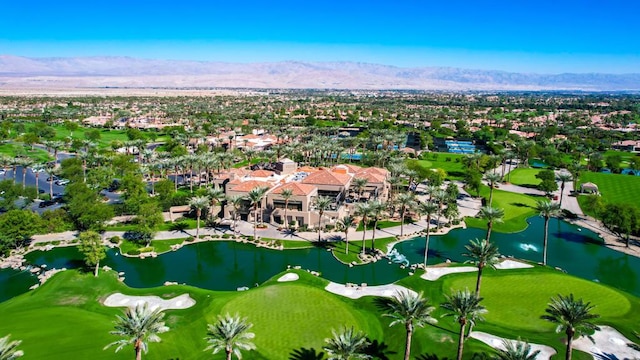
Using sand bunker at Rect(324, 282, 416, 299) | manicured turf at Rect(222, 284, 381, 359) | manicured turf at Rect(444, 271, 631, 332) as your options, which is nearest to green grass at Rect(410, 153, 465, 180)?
manicured turf at Rect(444, 271, 631, 332)

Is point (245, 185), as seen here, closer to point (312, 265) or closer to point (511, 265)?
point (312, 265)

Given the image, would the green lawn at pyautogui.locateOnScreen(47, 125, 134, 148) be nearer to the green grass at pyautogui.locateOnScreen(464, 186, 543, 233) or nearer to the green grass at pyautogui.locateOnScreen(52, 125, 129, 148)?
the green grass at pyautogui.locateOnScreen(52, 125, 129, 148)

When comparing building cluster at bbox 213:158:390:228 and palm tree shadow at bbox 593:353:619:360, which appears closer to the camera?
palm tree shadow at bbox 593:353:619:360

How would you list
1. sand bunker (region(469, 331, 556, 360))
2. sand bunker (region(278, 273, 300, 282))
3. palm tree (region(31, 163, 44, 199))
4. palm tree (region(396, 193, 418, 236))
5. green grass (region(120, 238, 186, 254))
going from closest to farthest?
1. sand bunker (region(469, 331, 556, 360))
2. sand bunker (region(278, 273, 300, 282))
3. palm tree (region(396, 193, 418, 236))
4. green grass (region(120, 238, 186, 254))
5. palm tree (region(31, 163, 44, 199))

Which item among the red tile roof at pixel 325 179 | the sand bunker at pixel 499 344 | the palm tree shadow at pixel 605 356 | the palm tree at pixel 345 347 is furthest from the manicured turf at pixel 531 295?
the red tile roof at pixel 325 179

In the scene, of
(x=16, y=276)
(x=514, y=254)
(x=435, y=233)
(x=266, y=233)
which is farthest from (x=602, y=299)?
(x=16, y=276)

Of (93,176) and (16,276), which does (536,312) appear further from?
(93,176)
